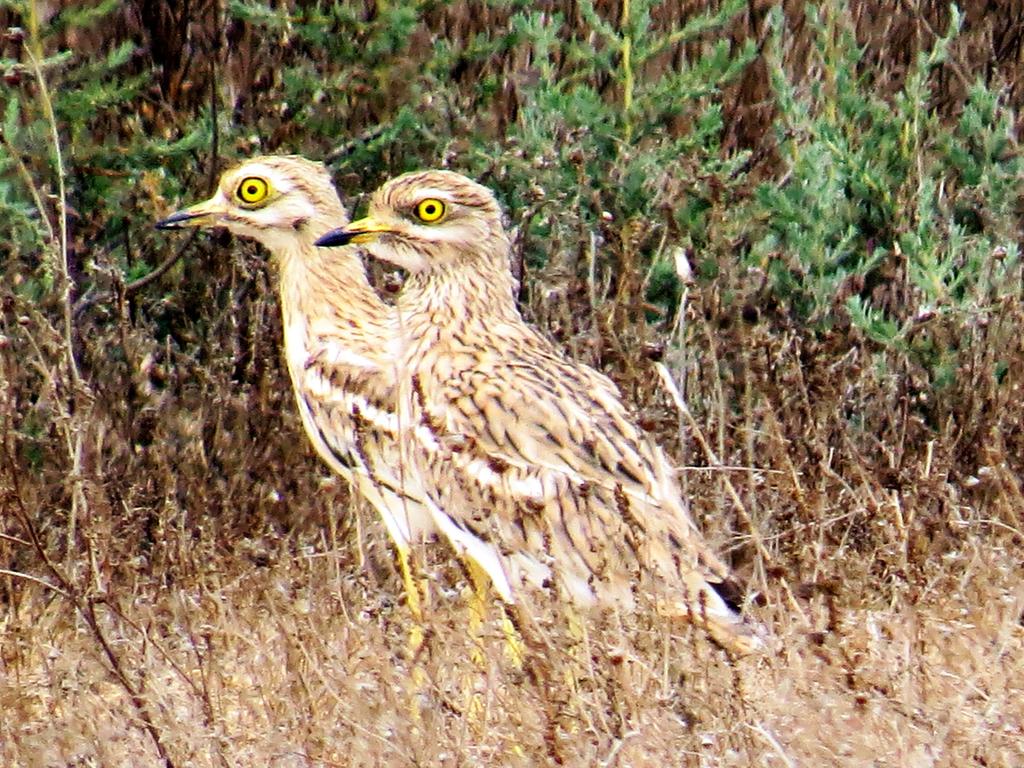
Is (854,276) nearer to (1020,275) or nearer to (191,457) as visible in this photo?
(1020,275)

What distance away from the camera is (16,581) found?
5988 mm

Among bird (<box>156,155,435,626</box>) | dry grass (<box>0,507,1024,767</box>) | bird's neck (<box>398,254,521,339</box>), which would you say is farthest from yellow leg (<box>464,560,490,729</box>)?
bird's neck (<box>398,254,521,339</box>)

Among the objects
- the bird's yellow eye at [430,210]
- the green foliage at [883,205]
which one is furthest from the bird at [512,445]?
the green foliage at [883,205]

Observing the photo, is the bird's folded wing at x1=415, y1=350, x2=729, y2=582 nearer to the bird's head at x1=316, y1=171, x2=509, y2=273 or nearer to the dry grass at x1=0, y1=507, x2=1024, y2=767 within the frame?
the dry grass at x1=0, y1=507, x2=1024, y2=767

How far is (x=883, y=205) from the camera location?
21.8ft

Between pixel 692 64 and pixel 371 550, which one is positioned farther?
pixel 692 64

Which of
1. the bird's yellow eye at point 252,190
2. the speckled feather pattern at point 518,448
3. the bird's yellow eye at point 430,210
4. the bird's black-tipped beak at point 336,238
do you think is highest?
the bird's yellow eye at point 430,210

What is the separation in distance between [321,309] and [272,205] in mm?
359

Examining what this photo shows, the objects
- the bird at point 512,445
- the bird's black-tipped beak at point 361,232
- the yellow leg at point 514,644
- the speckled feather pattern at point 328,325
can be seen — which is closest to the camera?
the yellow leg at point 514,644

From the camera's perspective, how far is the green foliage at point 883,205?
6.24 metres

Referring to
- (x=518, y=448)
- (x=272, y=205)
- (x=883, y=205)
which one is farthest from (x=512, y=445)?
(x=883, y=205)

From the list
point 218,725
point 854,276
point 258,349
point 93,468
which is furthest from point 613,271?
point 218,725

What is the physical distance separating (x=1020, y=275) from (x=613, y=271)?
1.22m

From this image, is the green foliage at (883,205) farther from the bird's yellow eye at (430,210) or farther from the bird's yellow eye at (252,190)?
the bird's yellow eye at (252,190)
